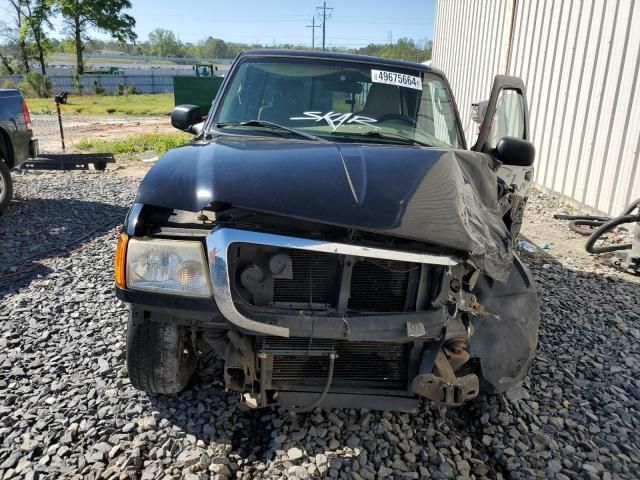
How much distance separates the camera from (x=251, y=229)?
2.13 meters

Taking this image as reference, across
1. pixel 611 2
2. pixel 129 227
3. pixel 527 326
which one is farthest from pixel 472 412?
pixel 611 2

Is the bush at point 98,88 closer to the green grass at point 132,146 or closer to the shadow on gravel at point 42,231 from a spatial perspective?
the green grass at point 132,146

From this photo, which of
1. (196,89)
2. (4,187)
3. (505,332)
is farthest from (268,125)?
(196,89)

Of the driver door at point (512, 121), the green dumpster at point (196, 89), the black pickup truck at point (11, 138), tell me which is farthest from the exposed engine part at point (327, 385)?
the green dumpster at point (196, 89)

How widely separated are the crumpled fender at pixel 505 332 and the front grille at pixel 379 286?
0.62 meters

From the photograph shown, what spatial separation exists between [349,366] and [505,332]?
2.98 ft

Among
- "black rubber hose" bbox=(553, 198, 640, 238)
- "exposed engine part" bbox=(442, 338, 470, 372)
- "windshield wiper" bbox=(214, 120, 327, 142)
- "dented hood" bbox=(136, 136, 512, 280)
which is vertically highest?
"windshield wiper" bbox=(214, 120, 327, 142)

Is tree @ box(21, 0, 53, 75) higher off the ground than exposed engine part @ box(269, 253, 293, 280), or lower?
higher

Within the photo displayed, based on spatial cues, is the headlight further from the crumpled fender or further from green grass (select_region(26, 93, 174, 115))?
green grass (select_region(26, 93, 174, 115))

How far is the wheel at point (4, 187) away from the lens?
6715 millimetres

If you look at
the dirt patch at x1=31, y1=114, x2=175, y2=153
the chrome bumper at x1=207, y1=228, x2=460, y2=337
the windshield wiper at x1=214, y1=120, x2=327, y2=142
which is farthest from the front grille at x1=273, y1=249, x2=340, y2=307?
the dirt patch at x1=31, y1=114, x2=175, y2=153

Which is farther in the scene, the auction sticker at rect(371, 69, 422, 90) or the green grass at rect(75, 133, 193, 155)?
the green grass at rect(75, 133, 193, 155)

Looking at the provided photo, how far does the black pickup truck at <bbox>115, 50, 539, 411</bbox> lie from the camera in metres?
2.16

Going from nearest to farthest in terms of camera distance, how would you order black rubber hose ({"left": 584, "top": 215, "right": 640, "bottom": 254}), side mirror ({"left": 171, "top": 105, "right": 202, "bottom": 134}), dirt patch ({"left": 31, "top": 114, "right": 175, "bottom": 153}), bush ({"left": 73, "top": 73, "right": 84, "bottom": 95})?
side mirror ({"left": 171, "top": 105, "right": 202, "bottom": 134}) → black rubber hose ({"left": 584, "top": 215, "right": 640, "bottom": 254}) → dirt patch ({"left": 31, "top": 114, "right": 175, "bottom": 153}) → bush ({"left": 73, "top": 73, "right": 84, "bottom": 95})
